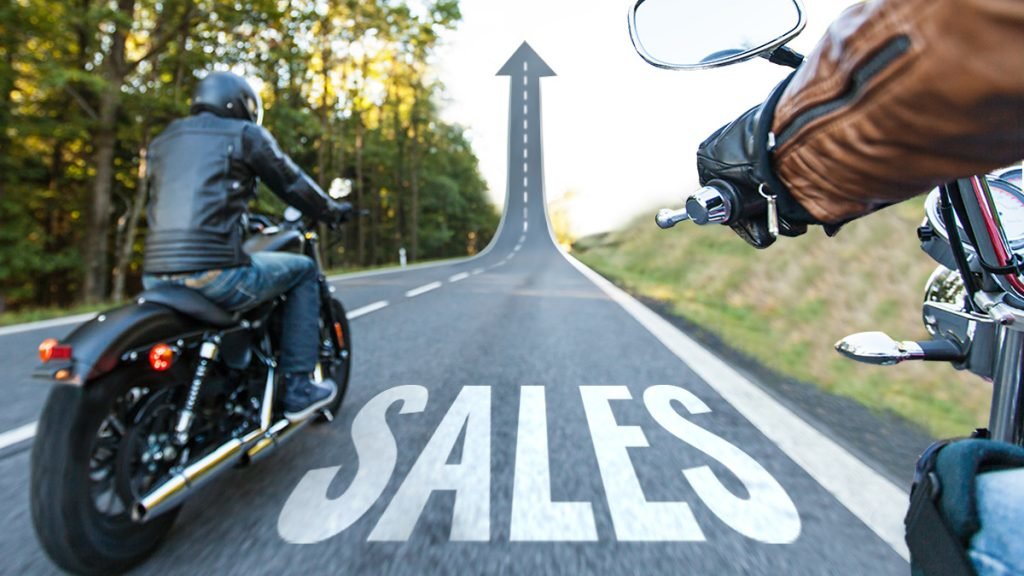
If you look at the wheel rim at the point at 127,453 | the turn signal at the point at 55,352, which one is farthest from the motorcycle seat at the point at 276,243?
the turn signal at the point at 55,352

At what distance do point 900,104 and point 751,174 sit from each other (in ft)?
1.14

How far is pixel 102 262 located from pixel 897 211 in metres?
16.5

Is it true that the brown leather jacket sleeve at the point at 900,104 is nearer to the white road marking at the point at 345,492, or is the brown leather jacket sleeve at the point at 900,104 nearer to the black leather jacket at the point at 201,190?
the white road marking at the point at 345,492

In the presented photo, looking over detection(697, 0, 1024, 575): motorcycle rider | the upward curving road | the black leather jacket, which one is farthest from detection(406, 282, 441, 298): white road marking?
detection(697, 0, 1024, 575): motorcycle rider

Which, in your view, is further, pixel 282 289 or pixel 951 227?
pixel 282 289

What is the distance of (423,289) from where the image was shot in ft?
38.2

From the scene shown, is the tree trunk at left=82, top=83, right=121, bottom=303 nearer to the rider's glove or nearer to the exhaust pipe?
the exhaust pipe

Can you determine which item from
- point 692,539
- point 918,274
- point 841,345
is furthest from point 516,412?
point 918,274

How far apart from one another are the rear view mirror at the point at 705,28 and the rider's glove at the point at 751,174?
163 mm

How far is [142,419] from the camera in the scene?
7.11 ft

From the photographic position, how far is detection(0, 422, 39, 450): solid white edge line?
3.25 m

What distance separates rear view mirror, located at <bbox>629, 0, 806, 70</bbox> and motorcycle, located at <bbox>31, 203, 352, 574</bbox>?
74.0 inches

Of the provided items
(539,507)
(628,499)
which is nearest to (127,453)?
(539,507)

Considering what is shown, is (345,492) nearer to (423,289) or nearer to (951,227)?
(951,227)
